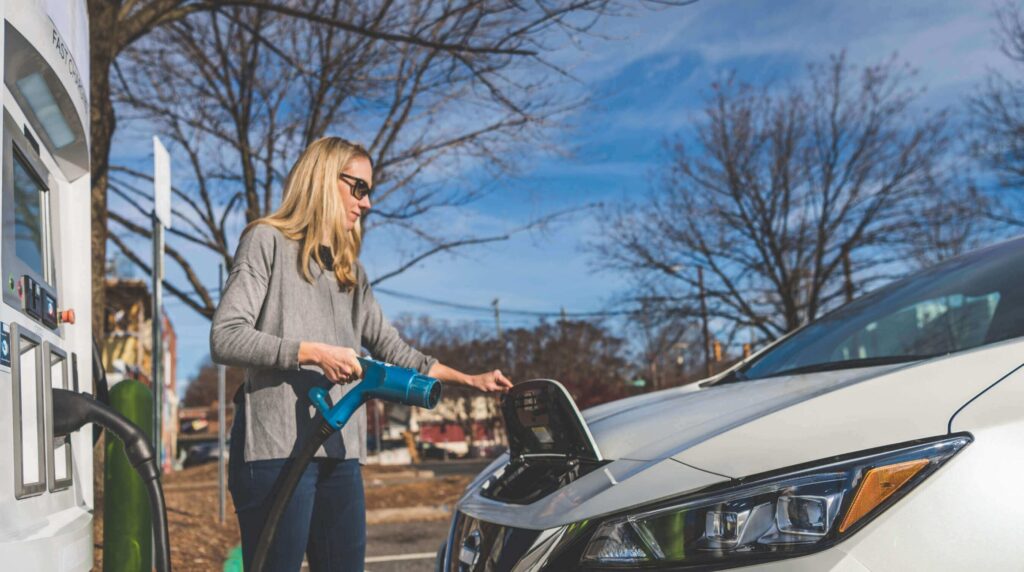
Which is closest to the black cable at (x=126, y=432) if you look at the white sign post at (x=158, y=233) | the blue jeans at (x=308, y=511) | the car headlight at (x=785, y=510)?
the blue jeans at (x=308, y=511)

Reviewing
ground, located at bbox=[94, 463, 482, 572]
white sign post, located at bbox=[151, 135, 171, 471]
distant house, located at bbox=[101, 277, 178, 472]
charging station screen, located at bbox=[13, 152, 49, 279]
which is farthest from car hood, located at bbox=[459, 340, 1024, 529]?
distant house, located at bbox=[101, 277, 178, 472]

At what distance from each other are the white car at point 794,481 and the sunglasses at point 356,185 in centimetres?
76

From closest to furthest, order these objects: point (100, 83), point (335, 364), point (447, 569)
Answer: point (335, 364) → point (447, 569) → point (100, 83)

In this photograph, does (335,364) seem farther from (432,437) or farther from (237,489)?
(432,437)

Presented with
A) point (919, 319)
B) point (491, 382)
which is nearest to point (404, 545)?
point (919, 319)

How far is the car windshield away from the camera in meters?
2.88

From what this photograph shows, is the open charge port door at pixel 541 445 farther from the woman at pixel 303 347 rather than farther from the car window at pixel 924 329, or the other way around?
the car window at pixel 924 329

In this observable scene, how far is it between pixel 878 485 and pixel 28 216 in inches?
69.0

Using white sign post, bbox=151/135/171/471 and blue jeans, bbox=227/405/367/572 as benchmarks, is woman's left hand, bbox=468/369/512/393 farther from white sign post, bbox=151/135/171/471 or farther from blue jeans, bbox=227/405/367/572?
white sign post, bbox=151/135/171/471

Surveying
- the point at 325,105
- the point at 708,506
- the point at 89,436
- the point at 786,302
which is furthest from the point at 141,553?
the point at 786,302

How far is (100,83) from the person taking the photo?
5.98 meters

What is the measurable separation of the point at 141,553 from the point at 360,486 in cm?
67

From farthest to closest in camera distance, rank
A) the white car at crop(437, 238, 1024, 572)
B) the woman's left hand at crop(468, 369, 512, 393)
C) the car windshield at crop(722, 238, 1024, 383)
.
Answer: the car windshield at crop(722, 238, 1024, 383), the woman's left hand at crop(468, 369, 512, 393), the white car at crop(437, 238, 1024, 572)

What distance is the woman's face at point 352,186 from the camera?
2686 mm
